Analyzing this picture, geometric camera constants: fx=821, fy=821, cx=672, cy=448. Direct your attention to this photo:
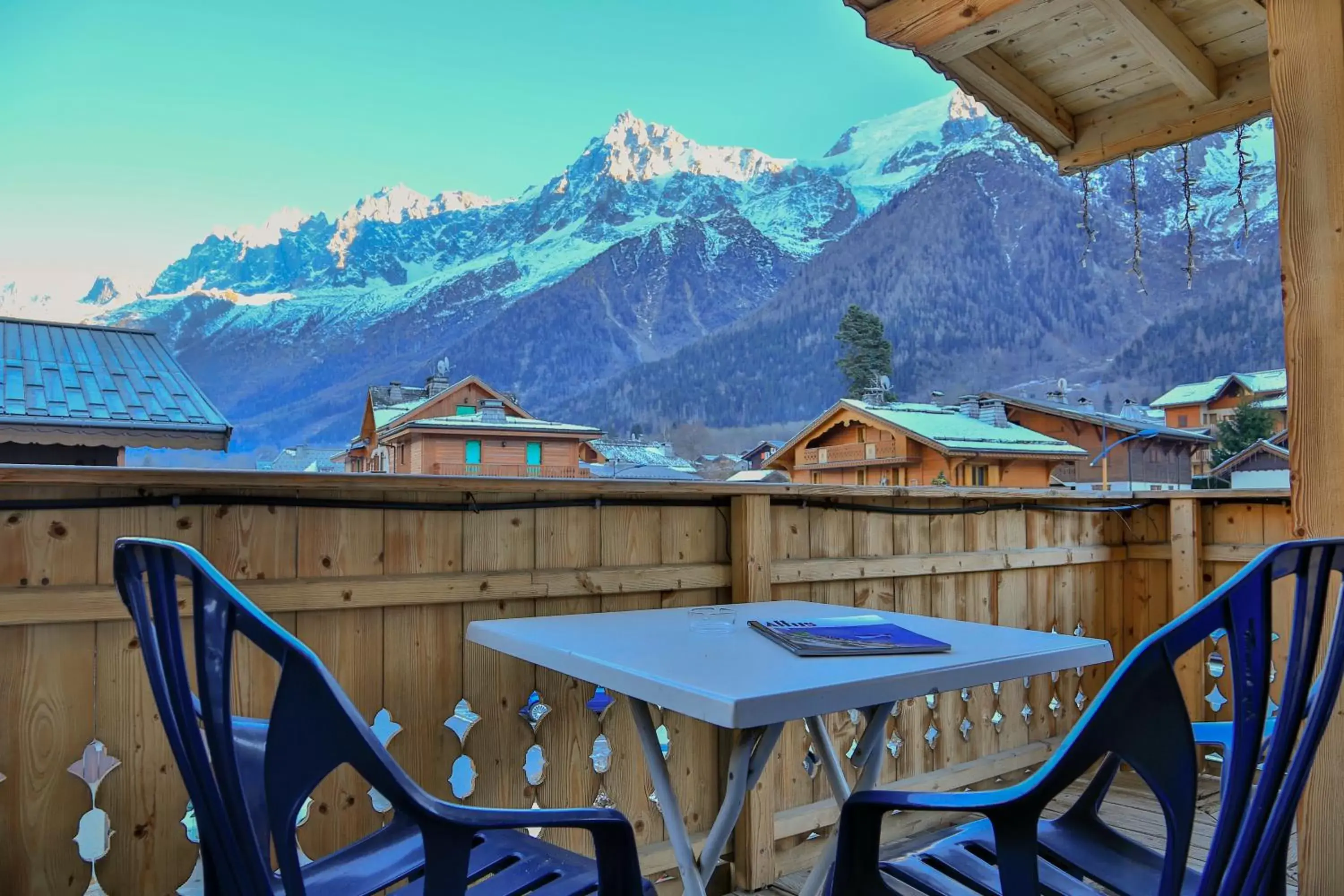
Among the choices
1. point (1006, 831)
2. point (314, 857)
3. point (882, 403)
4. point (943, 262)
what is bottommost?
point (314, 857)

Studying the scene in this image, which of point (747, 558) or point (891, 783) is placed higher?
point (747, 558)

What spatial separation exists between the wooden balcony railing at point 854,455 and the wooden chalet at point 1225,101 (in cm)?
210

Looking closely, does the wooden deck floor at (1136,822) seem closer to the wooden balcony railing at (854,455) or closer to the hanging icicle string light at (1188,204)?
the hanging icicle string light at (1188,204)

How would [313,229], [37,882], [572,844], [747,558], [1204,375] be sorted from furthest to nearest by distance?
1. [313,229]
2. [1204,375]
3. [747,558]
4. [572,844]
5. [37,882]

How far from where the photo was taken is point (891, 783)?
2352mm

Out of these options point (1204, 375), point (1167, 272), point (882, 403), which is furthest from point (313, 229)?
point (1204, 375)

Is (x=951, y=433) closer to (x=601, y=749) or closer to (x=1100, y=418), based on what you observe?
(x=1100, y=418)

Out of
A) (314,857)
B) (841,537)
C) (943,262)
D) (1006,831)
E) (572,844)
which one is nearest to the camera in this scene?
(1006,831)

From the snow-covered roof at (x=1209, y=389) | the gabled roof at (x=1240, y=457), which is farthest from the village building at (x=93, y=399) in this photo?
the snow-covered roof at (x=1209, y=389)

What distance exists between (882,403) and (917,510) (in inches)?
144

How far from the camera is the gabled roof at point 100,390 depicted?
2947 mm

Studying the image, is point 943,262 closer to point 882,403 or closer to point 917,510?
point 882,403

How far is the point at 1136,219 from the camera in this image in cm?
292

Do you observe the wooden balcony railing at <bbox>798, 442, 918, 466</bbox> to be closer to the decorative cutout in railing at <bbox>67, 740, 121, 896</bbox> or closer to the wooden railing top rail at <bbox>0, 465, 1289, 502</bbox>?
the wooden railing top rail at <bbox>0, 465, 1289, 502</bbox>
